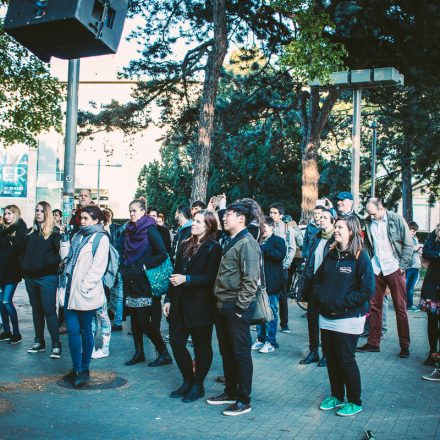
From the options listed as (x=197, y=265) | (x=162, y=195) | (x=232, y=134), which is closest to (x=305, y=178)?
(x=232, y=134)

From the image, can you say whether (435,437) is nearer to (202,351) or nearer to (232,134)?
(202,351)

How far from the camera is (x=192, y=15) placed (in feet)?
59.3

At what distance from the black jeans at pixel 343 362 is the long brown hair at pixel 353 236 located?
2.39ft

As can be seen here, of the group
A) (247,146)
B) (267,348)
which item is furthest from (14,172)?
(267,348)

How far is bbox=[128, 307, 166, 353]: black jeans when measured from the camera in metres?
7.40

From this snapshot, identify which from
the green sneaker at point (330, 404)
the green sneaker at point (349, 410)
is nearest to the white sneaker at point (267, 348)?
the green sneaker at point (330, 404)

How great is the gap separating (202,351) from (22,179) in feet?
153

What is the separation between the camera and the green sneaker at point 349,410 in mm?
5711

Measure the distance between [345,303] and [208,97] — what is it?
10453 mm

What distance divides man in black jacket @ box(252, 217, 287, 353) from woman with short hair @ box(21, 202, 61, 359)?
2614 mm

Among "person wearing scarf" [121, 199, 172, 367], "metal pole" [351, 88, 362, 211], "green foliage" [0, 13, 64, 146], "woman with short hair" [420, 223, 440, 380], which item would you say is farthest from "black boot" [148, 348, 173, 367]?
"green foliage" [0, 13, 64, 146]

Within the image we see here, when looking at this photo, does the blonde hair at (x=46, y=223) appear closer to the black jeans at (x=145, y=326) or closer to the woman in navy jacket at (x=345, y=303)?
the black jeans at (x=145, y=326)

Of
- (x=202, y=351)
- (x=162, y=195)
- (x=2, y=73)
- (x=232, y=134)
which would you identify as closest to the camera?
(x=202, y=351)

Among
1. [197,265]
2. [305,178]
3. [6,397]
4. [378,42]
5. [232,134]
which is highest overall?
[378,42]
